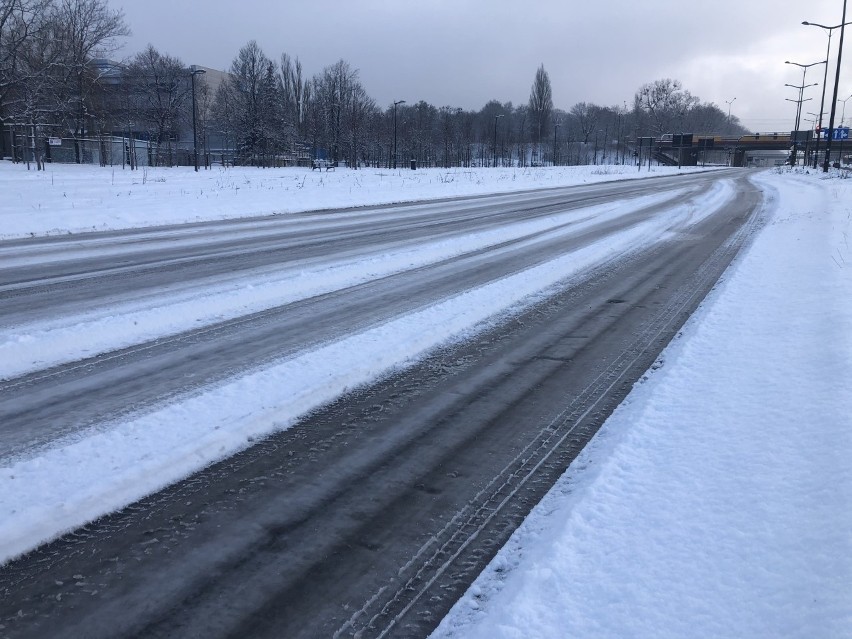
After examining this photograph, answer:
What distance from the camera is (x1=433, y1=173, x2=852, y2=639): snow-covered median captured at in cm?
272

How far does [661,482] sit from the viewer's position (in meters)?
3.83

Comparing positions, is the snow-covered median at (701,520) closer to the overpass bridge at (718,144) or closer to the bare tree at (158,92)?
the bare tree at (158,92)

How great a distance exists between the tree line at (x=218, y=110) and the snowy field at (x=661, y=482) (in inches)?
1543

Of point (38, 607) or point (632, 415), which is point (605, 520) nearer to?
point (632, 415)

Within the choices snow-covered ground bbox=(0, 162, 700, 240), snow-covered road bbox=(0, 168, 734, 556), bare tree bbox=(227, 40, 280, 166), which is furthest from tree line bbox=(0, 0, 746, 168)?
snow-covered road bbox=(0, 168, 734, 556)

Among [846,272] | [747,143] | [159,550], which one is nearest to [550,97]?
[747,143]

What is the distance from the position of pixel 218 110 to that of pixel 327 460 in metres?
106

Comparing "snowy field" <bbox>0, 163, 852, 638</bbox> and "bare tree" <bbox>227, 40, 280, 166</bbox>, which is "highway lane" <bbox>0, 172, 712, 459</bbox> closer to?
"snowy field" <bbox>0, 163, 852, 638</bbox>

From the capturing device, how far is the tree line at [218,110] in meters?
45.0

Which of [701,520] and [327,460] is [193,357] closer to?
[327,460]

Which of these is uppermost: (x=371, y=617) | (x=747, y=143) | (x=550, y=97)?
(x=550, y=97)

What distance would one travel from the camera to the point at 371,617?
2.76m

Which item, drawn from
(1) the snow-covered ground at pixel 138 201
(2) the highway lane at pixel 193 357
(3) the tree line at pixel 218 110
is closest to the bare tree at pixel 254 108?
(3) the tree line at pixel 218 110

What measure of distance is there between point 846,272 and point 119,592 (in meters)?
10.5
